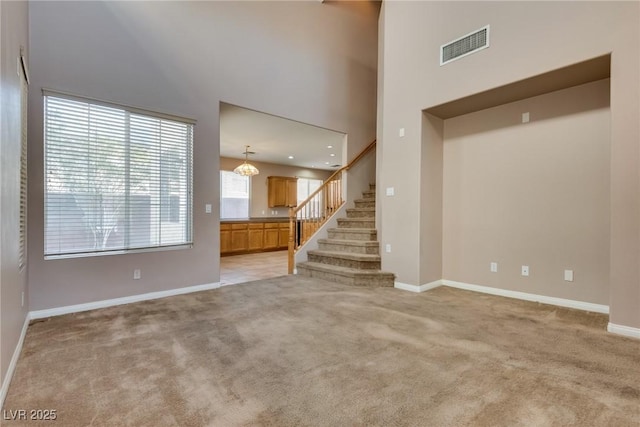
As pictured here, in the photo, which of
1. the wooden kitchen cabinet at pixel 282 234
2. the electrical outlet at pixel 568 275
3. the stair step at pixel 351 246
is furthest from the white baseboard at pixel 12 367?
the wooden kitchen cabinet at pixel 282 234

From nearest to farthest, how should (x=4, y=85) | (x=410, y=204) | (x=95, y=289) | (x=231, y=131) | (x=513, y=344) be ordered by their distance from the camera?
1. (x=4, y=85)
2. (x=513, y=344)
3. (x=95, y=289)
4. (x=410, y=204)
5. (x=231, y=131)

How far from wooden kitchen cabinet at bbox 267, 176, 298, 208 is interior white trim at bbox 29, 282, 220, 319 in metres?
5.20

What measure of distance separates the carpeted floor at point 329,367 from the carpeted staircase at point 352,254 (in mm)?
1086

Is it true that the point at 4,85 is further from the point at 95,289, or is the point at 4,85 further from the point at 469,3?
the point at 469,3

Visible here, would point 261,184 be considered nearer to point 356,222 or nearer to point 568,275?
point 356,222

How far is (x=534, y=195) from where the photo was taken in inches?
148

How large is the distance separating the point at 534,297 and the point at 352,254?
8.10ft

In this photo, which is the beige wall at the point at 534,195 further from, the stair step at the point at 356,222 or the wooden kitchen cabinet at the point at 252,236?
the wooden kitchen cabinet at the point at 252,236

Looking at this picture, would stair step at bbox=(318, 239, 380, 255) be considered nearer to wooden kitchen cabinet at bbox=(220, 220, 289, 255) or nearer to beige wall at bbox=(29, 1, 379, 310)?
beige wall at bbox=(29, 1, 379, 310)

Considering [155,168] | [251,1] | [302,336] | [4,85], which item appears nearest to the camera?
[4,85]

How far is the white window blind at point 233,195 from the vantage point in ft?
28.4

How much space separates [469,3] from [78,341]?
5.34 meters

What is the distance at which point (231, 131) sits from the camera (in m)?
5.92

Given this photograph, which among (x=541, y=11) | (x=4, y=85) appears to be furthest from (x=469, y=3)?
(x=4, y=85)
